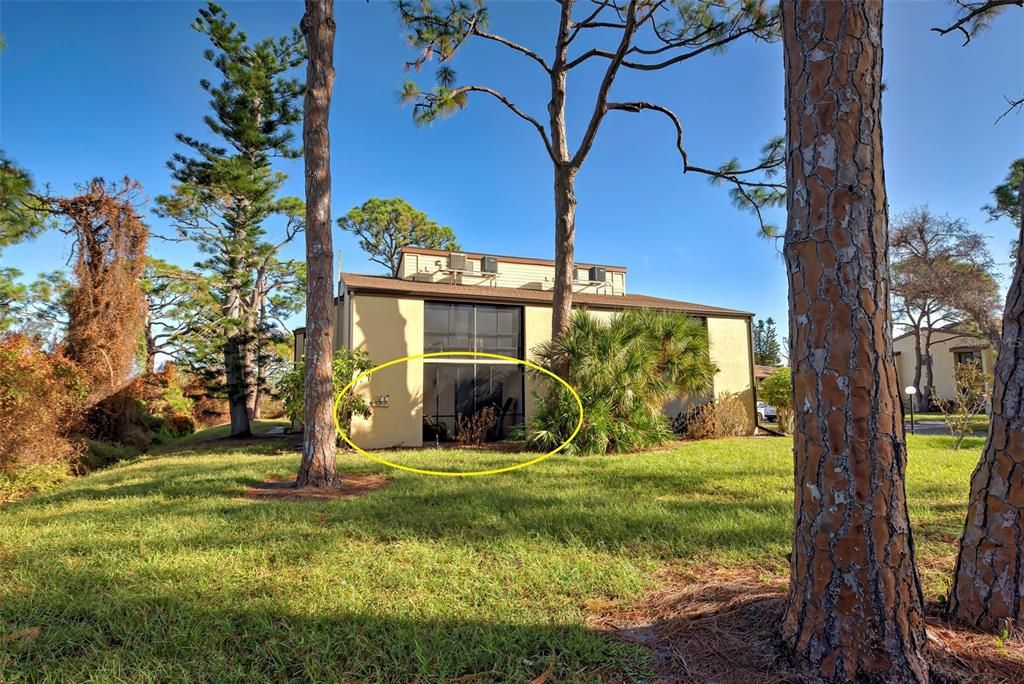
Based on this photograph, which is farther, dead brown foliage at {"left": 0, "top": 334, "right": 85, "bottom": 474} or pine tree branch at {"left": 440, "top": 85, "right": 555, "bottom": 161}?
pine tree branch at {"left": 440, "top": 85, "right": 555, "bottom": 161}

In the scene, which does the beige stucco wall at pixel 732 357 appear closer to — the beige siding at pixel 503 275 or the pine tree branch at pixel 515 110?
the beige siding at pixel 503 275

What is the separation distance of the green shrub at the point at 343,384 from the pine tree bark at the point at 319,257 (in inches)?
158

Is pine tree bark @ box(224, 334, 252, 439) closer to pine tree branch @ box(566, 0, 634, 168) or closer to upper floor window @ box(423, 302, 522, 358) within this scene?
upper floor window @ box(423, 302, 522, 358)

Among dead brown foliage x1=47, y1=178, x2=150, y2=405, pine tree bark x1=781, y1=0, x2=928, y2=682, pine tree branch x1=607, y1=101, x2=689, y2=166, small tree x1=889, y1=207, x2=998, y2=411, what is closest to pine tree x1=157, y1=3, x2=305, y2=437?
dead brown foliage x1=47, y1=178, x2=150, y2=405

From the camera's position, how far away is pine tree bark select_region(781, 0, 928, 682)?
78.3 inches

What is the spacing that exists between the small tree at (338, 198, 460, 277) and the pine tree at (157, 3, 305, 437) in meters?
9.18

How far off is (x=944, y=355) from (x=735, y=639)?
40.5 meters

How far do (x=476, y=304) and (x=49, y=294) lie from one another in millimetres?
19233

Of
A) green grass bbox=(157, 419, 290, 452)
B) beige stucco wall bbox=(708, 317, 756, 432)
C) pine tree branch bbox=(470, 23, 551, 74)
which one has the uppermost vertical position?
pine tree branch bbox=(470, 23, 551, 74)

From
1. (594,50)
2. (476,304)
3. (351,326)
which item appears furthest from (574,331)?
(594,50)

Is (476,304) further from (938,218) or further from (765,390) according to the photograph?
(938,218)

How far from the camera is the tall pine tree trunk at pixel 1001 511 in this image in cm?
229

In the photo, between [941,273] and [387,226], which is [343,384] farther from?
[941,273]

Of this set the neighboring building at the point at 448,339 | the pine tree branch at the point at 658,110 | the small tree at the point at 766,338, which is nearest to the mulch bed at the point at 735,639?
the neighboring building at the point at 448,339
